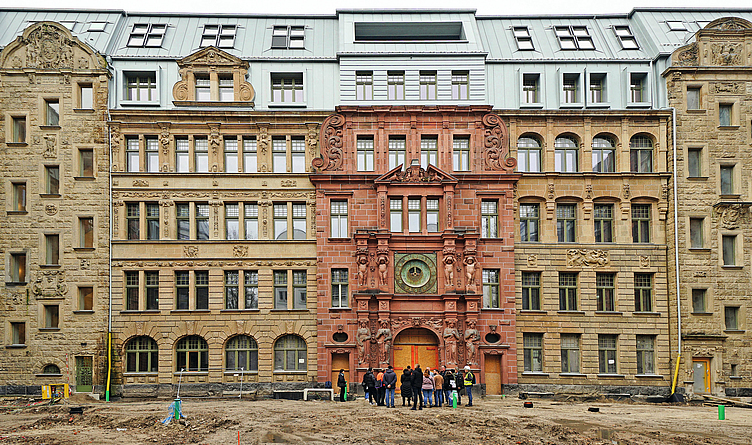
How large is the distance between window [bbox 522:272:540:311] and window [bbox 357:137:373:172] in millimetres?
10099

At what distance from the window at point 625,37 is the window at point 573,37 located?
5.36ft

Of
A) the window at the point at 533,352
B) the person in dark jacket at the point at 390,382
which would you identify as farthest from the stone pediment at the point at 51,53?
the window at the point at 533,352

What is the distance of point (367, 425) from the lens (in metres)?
24.3

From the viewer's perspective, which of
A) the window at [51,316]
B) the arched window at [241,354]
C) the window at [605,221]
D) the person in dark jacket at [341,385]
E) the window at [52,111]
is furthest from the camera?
the window at [605,221]

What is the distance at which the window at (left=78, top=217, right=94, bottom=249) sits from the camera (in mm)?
36509

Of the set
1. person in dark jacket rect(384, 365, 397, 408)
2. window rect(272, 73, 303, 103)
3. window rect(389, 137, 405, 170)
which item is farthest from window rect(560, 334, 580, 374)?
window rect(272, 73, 303, 103)

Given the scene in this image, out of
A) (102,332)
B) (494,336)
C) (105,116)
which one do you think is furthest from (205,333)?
(494,336)

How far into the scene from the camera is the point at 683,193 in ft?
121

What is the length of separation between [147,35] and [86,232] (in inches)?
461

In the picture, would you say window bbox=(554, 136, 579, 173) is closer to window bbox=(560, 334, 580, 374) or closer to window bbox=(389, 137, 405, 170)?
window bbox=(389, 137, 405, 170)

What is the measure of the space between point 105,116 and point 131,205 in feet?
16.1

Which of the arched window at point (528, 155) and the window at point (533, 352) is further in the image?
the arched window at point (528, 155)

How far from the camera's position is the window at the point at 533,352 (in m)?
36.5

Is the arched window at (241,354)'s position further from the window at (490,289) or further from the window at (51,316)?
the window at (490,289)
